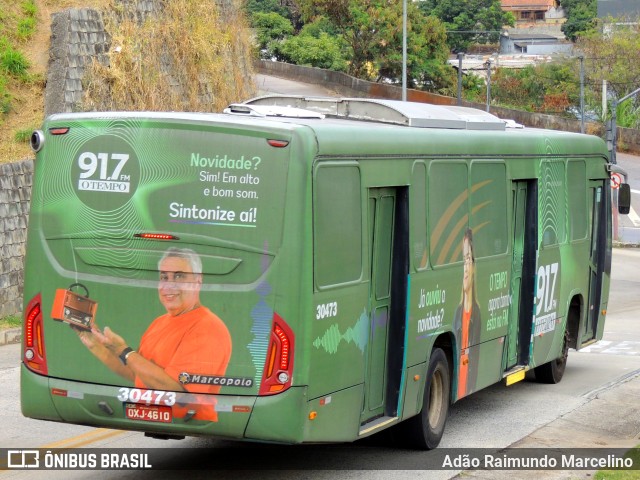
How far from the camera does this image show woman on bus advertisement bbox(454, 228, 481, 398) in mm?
11328

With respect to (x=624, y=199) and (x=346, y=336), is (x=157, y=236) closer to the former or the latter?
(x=346, y=336)

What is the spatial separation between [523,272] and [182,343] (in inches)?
232

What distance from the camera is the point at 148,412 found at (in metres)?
8.47

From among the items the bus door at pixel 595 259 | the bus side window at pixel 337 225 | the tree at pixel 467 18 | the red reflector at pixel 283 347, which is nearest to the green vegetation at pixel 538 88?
the tree at pixel 467 18

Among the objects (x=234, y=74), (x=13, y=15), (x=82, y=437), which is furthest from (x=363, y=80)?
(x=82, y=437)

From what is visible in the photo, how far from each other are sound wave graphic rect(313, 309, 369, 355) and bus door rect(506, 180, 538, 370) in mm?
4024

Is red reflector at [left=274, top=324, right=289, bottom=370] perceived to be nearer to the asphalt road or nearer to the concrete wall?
the asphalt road

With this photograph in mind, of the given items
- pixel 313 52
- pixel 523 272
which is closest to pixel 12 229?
pixel 523 272

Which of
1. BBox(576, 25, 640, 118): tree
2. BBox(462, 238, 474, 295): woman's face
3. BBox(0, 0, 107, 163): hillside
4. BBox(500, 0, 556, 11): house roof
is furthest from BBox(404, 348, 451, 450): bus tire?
BBox(500, 0, 556, 11): house roof

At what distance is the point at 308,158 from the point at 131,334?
1.83 metres

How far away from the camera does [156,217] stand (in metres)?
8.48

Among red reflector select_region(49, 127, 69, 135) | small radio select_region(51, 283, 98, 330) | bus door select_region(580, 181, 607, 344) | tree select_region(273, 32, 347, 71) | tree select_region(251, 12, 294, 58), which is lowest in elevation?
bus door select_region(580, 181, 607, 344)

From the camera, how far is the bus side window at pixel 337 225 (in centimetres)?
847

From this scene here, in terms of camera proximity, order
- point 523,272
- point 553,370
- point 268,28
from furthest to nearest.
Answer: point 268,28 → point 553,370 → point 523,272
